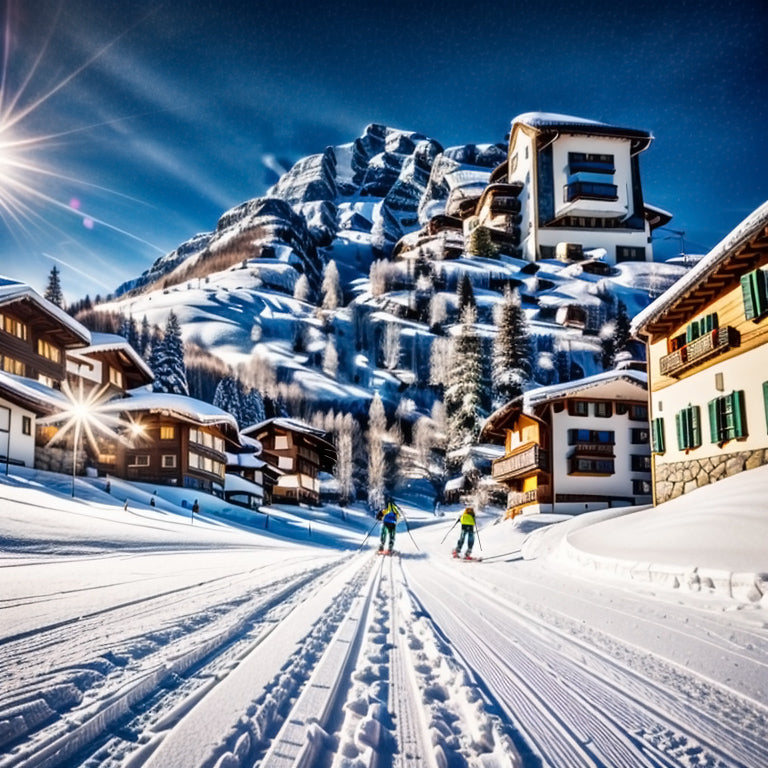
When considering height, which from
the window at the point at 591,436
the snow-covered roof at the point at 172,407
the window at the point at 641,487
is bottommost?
the window at the point at 641,487

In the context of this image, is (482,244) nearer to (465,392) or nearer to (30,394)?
(465,392)

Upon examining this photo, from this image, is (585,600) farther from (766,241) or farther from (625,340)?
(625,340)

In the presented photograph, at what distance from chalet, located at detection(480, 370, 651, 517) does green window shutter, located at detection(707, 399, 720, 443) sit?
1368 cm

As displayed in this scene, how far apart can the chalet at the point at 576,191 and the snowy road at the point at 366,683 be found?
9383cm

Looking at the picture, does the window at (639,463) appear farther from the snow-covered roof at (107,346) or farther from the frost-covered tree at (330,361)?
the frost-covered tree at (330,361)

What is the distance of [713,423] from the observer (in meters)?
16.4

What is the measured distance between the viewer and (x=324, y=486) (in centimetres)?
6888

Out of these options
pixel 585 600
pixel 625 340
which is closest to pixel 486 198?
pixel 625 340

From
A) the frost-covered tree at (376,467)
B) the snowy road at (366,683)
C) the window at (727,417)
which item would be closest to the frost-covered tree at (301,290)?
the frost-covered tree at (376,467)

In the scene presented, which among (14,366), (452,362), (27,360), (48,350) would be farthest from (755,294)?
(452,362)

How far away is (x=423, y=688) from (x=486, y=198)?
10891 cm

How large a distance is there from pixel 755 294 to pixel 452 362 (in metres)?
46.3

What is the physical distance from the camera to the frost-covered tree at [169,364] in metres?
56.0

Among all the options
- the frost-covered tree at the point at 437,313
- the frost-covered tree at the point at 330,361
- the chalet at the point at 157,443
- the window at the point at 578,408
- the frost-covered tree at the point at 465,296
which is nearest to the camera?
the window at the point at 578,408
